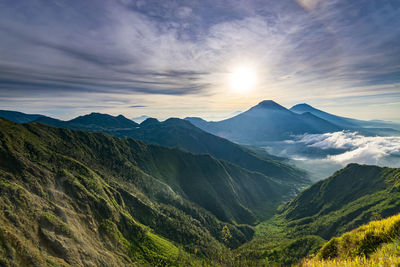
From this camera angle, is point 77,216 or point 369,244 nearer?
point 369,244

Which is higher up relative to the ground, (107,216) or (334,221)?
(107,216)

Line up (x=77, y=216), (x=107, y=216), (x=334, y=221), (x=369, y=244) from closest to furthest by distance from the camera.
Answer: (x=369, y=244), (x=77, y=216), (x=107, y=216), (x=334, y=221)

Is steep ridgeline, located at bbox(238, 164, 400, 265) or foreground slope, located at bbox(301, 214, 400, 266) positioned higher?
foreground slope, located at bbox(301, 214, 400, 266)

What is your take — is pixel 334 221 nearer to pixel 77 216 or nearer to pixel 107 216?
pixel 107 216

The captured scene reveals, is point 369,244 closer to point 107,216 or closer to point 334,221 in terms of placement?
point 107,216

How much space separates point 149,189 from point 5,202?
118186 millimetres

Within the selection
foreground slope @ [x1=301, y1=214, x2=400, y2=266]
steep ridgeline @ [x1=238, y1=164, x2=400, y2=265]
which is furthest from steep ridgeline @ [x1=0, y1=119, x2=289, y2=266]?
foreground slope @ [x1=301, y1=214, x2=400, y2=266]

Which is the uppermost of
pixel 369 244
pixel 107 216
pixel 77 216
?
pixel 369 244

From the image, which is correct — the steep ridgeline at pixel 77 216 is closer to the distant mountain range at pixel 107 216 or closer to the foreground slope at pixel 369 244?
the distant mountain range at pixel 107 216

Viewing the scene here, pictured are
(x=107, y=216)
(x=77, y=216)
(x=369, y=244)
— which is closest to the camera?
(x=369, y=244)

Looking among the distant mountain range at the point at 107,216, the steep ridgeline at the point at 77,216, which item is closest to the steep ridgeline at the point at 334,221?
the distant mountain range at the point at 107,216

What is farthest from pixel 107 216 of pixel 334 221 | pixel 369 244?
pixel 334 221

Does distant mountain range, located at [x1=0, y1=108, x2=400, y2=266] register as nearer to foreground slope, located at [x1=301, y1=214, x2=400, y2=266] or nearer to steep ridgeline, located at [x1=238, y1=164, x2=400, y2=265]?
steep ridgeline, located at [x1=238, y1=164, x2=400, y2=265]

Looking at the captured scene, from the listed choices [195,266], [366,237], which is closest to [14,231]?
[366,237]
